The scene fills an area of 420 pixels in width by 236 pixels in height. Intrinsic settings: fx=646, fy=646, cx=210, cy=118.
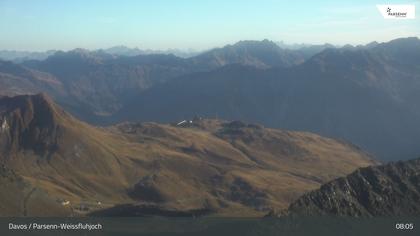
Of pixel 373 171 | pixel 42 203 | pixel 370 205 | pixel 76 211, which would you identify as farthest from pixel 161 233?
pixel 76 211

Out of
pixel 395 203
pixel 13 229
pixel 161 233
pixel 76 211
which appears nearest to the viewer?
pixel 13 229

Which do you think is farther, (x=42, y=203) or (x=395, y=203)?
(x=42, y=203)

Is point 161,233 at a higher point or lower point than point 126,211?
higher

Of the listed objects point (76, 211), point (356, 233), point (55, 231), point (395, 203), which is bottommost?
point (76, 211)

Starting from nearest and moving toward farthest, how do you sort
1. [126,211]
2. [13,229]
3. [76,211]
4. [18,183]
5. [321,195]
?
[13,229], [321,195], [126,211], [18,183], [76,211]

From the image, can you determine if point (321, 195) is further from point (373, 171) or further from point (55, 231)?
point (55, 231)

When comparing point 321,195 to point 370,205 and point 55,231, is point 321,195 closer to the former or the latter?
point 370,205
